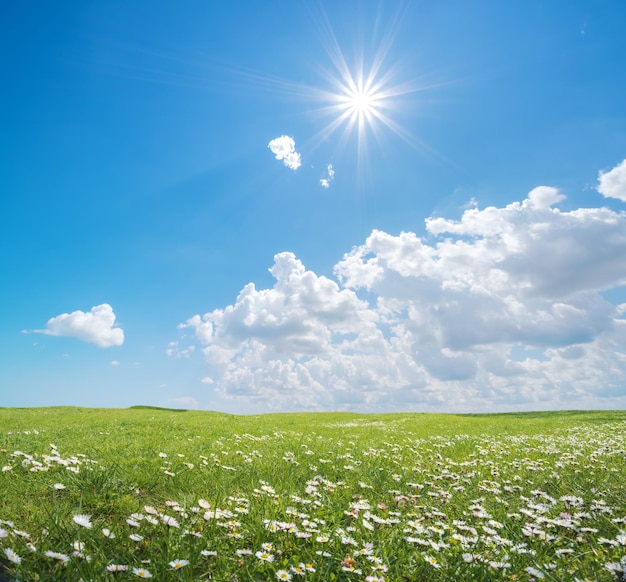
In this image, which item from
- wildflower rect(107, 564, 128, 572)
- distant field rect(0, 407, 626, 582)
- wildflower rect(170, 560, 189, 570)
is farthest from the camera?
distant field rect(0, 407, 626, 582)

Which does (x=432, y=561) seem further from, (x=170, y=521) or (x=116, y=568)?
(x=116, y=568)

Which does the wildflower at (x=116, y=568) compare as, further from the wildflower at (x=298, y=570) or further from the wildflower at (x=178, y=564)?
the wildflower at (x=298, y=570)

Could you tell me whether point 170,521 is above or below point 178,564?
above

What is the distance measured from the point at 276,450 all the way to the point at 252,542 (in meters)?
6.65

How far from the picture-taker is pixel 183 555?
369cm

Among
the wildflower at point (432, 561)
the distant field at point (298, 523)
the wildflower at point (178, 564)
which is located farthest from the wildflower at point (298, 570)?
the wildflower at point (432, 561)

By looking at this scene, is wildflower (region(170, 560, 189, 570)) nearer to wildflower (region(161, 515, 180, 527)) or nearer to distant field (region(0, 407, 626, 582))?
distant field (region(0, 407, 626, 582))

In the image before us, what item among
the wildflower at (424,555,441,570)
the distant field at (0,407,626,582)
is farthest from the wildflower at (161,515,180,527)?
the wildflower at (424,555,441,570)

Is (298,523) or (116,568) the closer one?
(116,568)

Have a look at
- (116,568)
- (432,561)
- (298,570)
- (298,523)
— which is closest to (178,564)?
(116,568)

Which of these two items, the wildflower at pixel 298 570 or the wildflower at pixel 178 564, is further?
the wildflower at pixel 298 570

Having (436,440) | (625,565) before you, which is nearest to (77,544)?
(625,565)

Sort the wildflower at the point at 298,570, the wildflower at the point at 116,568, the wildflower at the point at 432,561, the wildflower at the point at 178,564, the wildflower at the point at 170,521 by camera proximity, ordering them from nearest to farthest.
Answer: the wildflower at the point at 116,568, the wildflower at the point at 178,564, the wildflower at the point at 298,570, the wildflower at the point at 432,561, the wildflower at the point at 170,521

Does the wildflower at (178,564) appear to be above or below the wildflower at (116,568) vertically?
below
